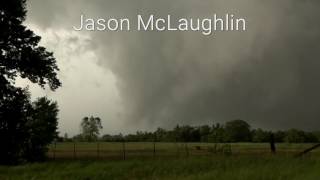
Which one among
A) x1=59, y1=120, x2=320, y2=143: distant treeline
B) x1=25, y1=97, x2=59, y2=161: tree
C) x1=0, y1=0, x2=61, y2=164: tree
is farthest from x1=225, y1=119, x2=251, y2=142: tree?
x1=0, y1=0, x2=61, y2=164: tree

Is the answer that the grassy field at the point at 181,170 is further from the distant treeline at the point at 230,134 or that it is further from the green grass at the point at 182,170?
the distant treeline at the point at 230,134

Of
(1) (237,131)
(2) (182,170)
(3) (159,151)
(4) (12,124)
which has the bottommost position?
(2) (182,170)

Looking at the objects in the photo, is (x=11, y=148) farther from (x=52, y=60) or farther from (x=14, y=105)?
(x=52, y=60)

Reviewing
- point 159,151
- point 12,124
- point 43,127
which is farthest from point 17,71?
point 159,151

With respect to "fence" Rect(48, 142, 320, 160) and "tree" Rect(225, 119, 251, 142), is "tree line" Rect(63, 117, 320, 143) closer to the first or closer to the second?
"tree" Rect(225, 119, 251, 142)

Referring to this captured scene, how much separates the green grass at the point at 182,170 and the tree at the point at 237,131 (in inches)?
5989

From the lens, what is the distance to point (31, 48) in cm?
3822

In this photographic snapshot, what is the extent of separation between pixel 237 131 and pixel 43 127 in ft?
426

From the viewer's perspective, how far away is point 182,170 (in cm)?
2741

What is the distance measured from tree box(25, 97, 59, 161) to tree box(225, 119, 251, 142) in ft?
379

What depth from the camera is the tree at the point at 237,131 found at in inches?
7239

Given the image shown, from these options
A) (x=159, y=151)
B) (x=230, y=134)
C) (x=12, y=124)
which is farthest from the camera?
(x=230, y=134)

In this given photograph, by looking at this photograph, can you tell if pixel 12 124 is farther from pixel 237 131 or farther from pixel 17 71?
pixel 237 131

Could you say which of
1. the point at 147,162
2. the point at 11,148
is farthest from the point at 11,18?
the point at 147,162
